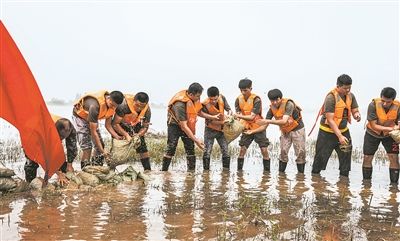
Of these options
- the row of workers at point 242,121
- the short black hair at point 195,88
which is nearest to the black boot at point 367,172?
the row of workers at point 242,121

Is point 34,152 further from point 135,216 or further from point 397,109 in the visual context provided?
point 397,109

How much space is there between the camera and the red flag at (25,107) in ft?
18.9

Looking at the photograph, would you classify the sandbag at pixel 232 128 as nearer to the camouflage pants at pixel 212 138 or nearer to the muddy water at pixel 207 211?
the camouflage pants at pixel 212 138

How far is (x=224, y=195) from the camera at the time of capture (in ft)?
22.3

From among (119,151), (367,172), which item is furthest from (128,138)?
(367,172)

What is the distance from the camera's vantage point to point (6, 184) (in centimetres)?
646

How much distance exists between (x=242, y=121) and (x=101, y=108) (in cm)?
298

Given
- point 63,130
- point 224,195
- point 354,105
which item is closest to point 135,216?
point 224,195

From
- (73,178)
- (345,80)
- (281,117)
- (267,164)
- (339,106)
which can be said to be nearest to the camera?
(73,178)

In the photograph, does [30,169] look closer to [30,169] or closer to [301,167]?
[30,169]

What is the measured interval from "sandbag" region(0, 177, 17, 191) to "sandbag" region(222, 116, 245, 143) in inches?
162

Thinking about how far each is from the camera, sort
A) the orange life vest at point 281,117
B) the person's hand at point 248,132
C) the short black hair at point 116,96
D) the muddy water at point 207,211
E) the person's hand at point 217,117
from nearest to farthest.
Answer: the muddy water at point 207,211 < the short black hair at point 116,96 < the orange life vest at point 281,117 < the person's hand at point 217,117 < the person's hand at point 248,132

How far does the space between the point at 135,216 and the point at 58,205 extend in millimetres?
1183

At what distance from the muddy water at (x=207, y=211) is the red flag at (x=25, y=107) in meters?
0.66
